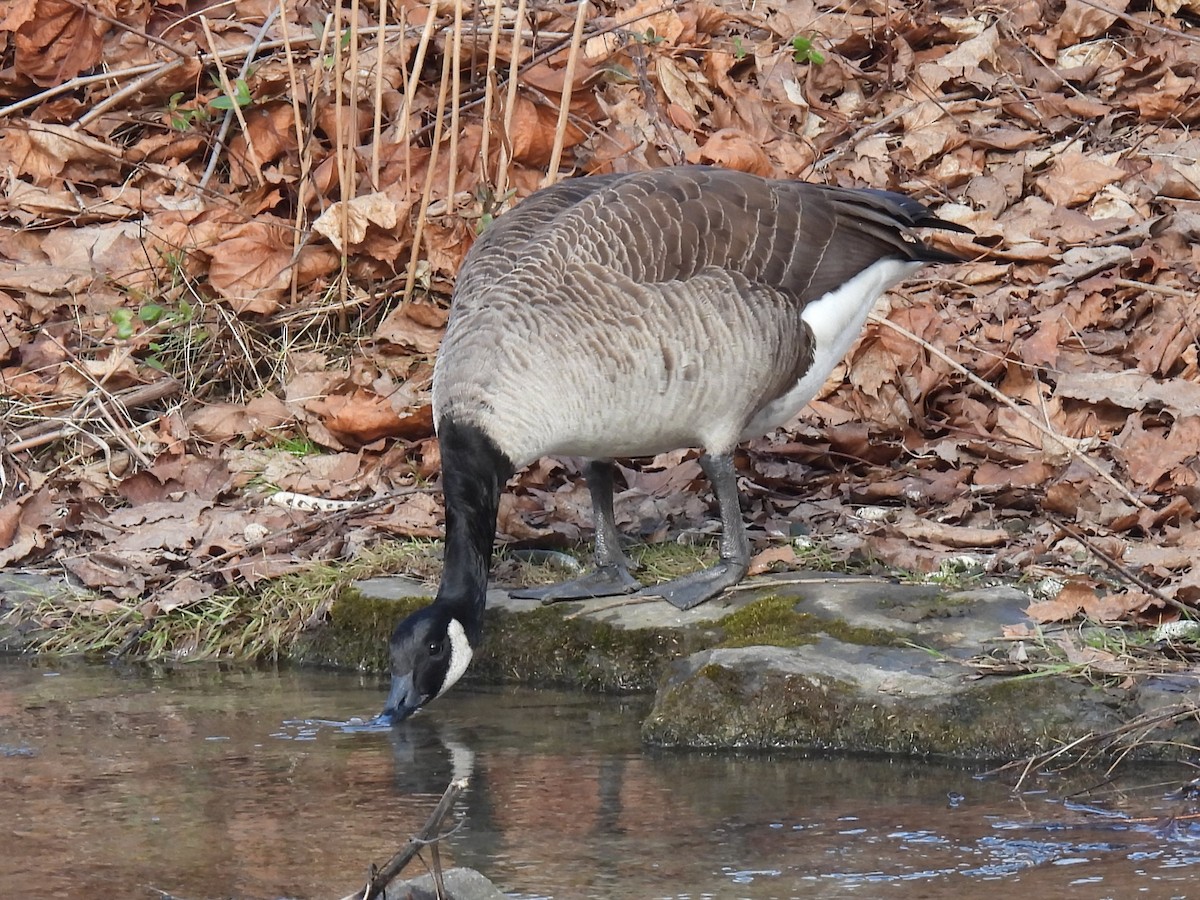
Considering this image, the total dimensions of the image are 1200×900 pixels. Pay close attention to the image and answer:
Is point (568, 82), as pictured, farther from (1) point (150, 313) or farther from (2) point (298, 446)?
(1) point (150, 313)

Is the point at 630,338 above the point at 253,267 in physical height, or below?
below

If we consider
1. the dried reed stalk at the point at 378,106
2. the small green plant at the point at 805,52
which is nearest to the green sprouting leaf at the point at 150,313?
the dried reed stalk at the point at 378,106

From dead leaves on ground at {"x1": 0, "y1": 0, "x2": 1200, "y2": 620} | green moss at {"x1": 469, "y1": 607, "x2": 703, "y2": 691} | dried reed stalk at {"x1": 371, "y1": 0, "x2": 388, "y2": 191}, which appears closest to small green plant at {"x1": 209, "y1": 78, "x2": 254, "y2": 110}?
dead leaves on ground at {"x1": 0, "y1": 0, "x2": 1200, "y2": 620}

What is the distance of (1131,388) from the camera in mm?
6598

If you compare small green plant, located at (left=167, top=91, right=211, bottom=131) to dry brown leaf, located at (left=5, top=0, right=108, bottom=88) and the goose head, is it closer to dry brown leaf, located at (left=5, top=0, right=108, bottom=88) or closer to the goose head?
dry brown leaf, located at (left=5, top=0, right=108, bottom=88)

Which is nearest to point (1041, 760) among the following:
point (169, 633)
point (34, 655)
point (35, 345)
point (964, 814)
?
point (964, 814)

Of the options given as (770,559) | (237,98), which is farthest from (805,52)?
(770,559)

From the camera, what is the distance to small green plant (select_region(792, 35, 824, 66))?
904 centimetres

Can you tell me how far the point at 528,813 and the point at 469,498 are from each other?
1344mm

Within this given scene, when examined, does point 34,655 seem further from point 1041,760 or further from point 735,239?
point 1041,760

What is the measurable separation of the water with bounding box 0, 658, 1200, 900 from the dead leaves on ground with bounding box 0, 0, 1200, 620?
3.43 ft

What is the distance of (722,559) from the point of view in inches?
220

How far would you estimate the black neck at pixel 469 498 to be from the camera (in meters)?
5.11

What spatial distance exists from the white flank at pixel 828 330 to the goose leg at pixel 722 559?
296mm
